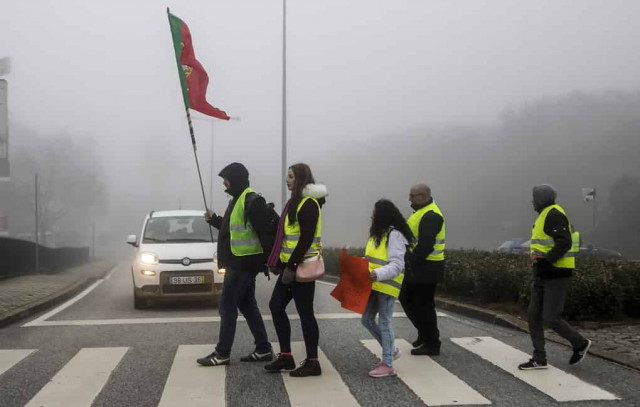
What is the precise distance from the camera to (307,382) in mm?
6098

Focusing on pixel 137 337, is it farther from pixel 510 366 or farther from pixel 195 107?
pixel 510 366

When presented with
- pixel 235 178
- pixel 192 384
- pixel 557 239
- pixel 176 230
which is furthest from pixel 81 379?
pixel 176 230

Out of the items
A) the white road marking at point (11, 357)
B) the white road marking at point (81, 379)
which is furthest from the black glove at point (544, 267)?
the white road marking at point (11, 357)

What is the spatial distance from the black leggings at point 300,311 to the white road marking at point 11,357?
8.50 ft

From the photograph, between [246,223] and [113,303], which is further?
[113,303]

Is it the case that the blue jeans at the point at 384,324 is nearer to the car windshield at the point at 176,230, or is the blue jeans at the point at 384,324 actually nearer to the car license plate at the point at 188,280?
the car license plate at the point at 188,280

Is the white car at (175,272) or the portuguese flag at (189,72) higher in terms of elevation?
the portuguese flag at (189,72)

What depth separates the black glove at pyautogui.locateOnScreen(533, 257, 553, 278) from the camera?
6445 millimetres

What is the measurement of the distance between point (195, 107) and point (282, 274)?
10.9 feet

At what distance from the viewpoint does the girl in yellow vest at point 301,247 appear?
611cm

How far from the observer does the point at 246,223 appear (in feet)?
22.0

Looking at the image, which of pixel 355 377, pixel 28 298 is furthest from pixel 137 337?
pixel 28 298

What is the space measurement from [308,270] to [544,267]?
2141 mm

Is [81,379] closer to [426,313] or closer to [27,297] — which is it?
[426,313]
